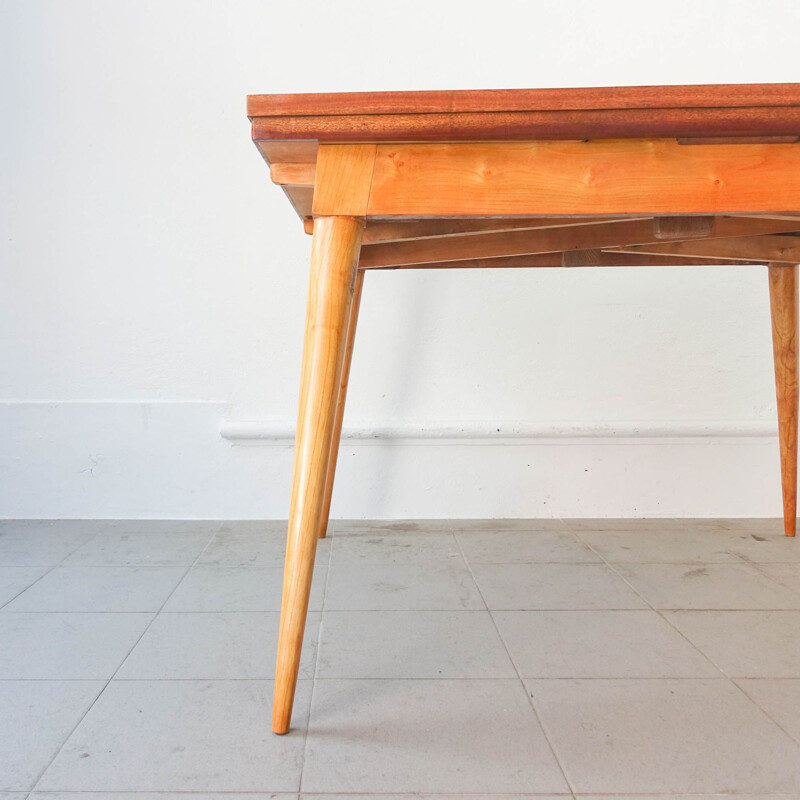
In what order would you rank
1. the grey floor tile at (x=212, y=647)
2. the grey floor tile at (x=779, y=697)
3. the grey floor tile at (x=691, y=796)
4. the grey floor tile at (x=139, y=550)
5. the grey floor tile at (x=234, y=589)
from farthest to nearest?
the grey floor tile at (x=139, y=550) → the grey floor tile at (x=234, y=589) → the grey floor tile at (x=212, y=647) → the grey floor tile at (x=779, y=697) → the grey floor tile at (x=691, y=796)

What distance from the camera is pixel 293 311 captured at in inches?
60.0

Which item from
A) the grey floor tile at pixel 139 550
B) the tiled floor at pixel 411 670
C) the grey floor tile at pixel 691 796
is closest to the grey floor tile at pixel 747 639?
the tiled floor at pixel 411 670

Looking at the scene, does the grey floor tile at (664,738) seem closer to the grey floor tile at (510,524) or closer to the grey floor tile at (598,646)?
the grey floor tile at (598,646)

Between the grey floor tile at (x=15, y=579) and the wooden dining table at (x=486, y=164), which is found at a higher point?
the wooden dining table at (x=486, y=164)

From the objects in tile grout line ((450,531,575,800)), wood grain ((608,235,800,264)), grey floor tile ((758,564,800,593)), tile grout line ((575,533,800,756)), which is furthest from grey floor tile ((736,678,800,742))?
wood grain ((608,235,800,264))

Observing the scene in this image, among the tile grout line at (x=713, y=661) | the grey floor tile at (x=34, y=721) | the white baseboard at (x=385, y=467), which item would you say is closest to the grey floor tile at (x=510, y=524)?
the white baseboard at (x=385, y=467)

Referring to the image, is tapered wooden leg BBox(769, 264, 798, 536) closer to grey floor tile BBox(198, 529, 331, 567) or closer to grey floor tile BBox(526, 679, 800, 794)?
grey floor tile BBox(526, 679, 800, 794)

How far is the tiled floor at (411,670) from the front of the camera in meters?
0.62

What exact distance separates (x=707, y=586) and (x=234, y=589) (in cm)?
69

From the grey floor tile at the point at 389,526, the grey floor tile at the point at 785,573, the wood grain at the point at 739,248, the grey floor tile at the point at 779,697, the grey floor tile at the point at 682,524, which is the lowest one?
the grey floor tile at the point at 779,697

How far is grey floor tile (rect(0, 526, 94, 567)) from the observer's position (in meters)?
1.25

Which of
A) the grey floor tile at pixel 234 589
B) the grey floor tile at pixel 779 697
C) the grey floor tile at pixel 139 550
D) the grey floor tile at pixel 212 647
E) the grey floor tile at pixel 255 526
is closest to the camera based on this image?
the grey floor tile at pixel 779 697

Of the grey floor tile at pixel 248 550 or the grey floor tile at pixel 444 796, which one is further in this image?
the grey floor tile at pixel 248 550

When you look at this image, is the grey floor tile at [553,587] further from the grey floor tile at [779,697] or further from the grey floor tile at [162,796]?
the grey floor tile at [162,796]
